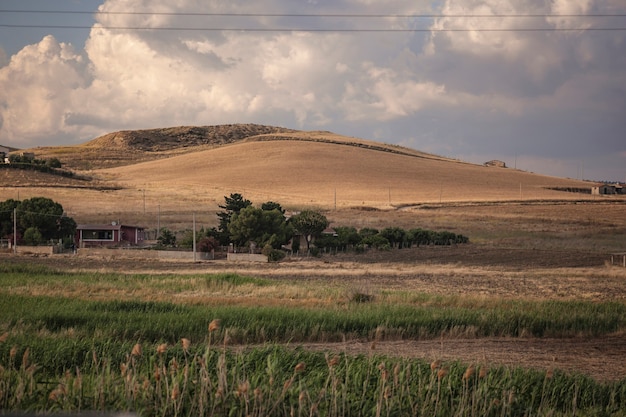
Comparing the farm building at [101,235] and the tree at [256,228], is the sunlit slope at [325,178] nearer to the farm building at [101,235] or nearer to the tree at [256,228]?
the farm building at [101,235]

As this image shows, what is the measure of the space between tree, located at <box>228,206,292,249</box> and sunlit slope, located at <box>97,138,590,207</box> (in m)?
35.9

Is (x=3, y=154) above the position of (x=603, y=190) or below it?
above

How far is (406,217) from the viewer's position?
8906 centimetres

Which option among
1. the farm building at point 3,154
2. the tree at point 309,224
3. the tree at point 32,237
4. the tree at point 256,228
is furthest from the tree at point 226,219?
the farm building at point 3,154

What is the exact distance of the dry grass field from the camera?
2879cm

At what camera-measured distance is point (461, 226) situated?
83500 millimetres

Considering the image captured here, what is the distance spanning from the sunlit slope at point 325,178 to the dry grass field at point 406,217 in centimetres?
33

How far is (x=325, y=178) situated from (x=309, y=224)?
64617 mm

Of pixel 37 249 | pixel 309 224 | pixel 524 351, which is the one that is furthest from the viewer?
pixel 309 224

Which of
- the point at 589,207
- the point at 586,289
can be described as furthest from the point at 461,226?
the point at 586,289

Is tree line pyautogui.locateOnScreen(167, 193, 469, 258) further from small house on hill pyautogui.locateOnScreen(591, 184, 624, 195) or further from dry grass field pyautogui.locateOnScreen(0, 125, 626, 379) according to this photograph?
small house on hill pyautogui.locateOnScreen(591, 184, 624, 195)

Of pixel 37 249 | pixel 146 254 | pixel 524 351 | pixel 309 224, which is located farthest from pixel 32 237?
pixel 524 351

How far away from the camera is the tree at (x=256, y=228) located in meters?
60.6

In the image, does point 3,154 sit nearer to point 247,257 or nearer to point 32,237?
point 32,237
